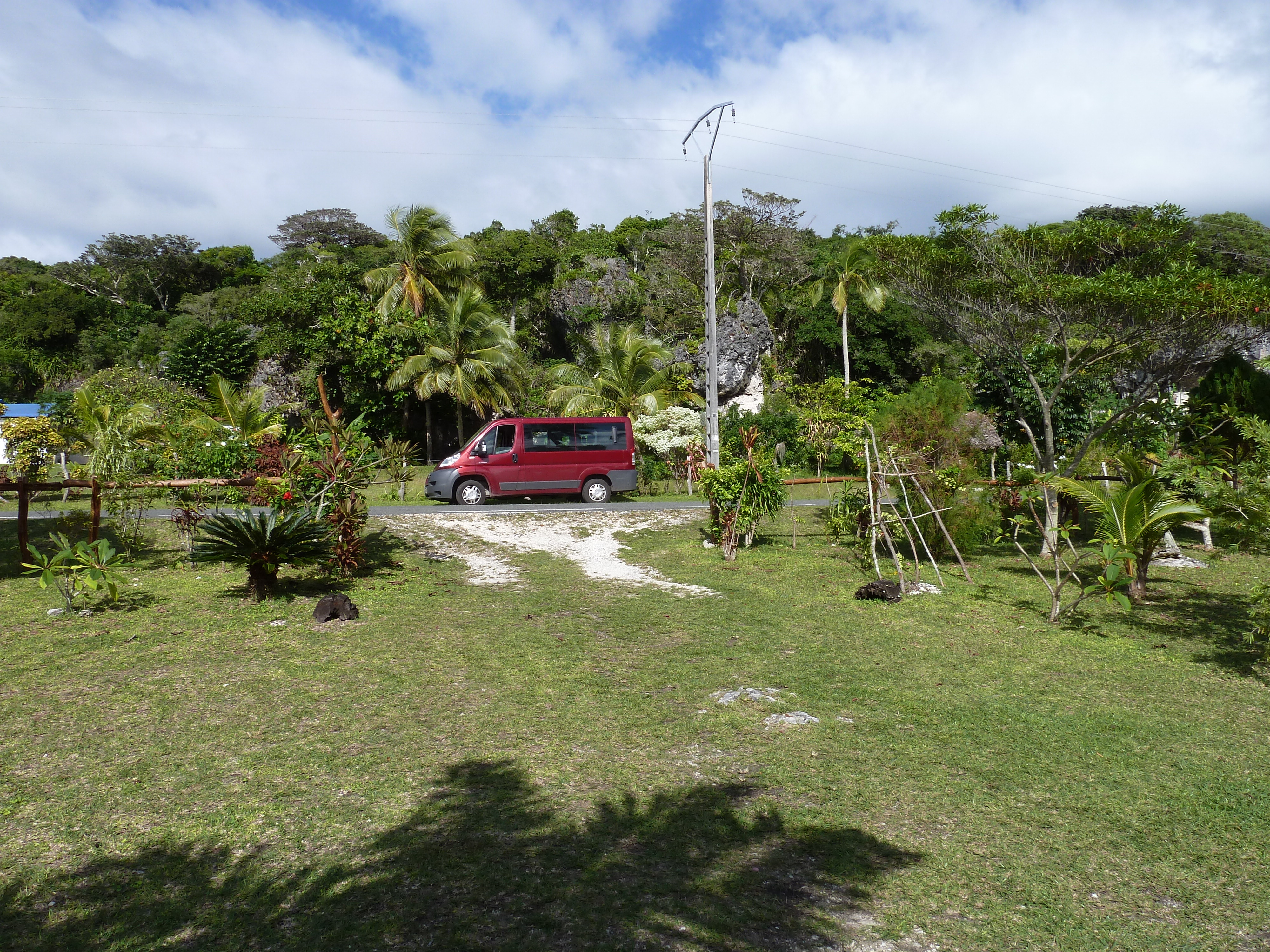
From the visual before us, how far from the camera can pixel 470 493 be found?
18.7 m

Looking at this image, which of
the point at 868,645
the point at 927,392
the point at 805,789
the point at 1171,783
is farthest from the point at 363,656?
the point at 927,392

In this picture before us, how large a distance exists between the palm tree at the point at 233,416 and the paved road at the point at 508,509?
3412mm

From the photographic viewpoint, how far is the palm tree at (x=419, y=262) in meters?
31.9

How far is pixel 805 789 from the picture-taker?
4449mm

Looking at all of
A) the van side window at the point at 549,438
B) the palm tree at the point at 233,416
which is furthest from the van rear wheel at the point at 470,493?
the palm tree at the point at 233,416

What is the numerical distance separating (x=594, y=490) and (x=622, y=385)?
39.3 ft

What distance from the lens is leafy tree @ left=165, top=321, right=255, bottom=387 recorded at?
3409 cm

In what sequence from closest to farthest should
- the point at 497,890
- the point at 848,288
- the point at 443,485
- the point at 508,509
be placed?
the point at 497,890 → the point at 508,509 → the point at 443,485 → the point at 848,288

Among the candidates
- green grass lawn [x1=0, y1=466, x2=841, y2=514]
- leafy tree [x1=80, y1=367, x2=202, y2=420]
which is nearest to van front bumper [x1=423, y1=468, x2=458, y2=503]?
green grass lawn [x1=0, y1=466, x2=841, y2=514]

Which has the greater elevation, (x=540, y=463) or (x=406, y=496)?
(x=540, y=463)

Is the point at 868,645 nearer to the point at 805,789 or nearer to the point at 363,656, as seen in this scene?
the point at 805,789

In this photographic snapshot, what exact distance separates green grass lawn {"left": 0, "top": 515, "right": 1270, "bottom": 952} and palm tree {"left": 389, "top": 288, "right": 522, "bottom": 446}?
2154 centimetres

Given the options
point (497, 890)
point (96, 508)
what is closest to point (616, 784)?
point (497, 890)

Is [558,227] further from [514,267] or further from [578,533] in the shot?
[578,533]
